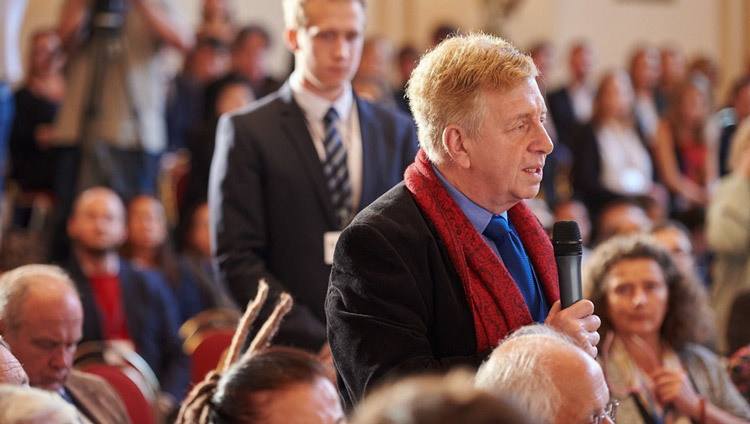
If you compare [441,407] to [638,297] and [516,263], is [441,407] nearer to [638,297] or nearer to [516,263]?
[516,263]

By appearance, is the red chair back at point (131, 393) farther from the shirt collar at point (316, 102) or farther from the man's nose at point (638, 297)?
the man's nose at point (638, 297)

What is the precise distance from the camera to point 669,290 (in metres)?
3.36

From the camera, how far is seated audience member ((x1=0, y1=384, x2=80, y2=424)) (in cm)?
140

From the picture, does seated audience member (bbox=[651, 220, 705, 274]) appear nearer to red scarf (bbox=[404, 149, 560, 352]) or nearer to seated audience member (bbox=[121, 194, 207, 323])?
seated audience member (bbox=[121, 194, 207, 323])

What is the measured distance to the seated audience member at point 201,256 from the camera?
5406 millimetres

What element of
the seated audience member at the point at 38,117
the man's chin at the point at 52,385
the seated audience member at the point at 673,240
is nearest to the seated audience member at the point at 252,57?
the seated audience member at the point at 38,117

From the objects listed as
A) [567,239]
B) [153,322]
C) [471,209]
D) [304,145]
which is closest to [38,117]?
[153,322]

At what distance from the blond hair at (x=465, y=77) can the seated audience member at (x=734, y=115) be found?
5.81 meters

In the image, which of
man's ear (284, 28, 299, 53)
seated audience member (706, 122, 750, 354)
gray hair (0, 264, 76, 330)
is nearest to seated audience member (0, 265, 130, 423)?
gray hair (0, 264, 76, 330)

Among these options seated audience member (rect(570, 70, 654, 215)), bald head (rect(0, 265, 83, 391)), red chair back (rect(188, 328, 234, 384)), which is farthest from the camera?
seated audience member (rect(570, 70, 654, 215))

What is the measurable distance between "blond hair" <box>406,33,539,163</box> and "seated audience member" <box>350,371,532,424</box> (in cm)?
94

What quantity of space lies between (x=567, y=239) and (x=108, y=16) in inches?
145

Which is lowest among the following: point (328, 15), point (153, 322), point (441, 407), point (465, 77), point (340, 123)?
point (153, 322)

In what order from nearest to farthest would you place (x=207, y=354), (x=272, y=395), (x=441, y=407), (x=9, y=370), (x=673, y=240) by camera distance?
(x=441, y=407), (x=272, y=395), (x=9, y=370), (x=207, y=354), (x=673, y=240)
